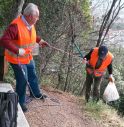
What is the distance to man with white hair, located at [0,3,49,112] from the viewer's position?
6.42 m

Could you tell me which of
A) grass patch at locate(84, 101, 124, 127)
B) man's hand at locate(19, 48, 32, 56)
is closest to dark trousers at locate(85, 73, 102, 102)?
grass patch at locate(84, 101, 124, 127)

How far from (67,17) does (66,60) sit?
1.72m

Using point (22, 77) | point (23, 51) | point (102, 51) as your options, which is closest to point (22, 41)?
point (23, 51)

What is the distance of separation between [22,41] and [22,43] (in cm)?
4

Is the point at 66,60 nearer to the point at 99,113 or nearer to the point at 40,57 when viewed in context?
the point at 40,57

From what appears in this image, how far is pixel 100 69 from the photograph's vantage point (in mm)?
9109

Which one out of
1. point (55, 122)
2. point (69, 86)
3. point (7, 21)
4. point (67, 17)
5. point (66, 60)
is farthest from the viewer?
point (69, 86)

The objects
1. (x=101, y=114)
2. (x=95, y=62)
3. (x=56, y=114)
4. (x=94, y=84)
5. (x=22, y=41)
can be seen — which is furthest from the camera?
(x=94, y=84)

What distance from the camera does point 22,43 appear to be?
666 centimetres

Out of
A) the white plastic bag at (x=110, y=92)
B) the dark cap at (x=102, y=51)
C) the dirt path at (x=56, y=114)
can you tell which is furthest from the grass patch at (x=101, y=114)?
the dark cap at (x=102, y=51)

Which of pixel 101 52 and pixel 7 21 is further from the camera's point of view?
pixel 7 21

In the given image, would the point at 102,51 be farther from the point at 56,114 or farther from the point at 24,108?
the point at 24,108

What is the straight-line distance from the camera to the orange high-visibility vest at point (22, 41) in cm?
654

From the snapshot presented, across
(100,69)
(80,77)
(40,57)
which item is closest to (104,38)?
(80,77)
